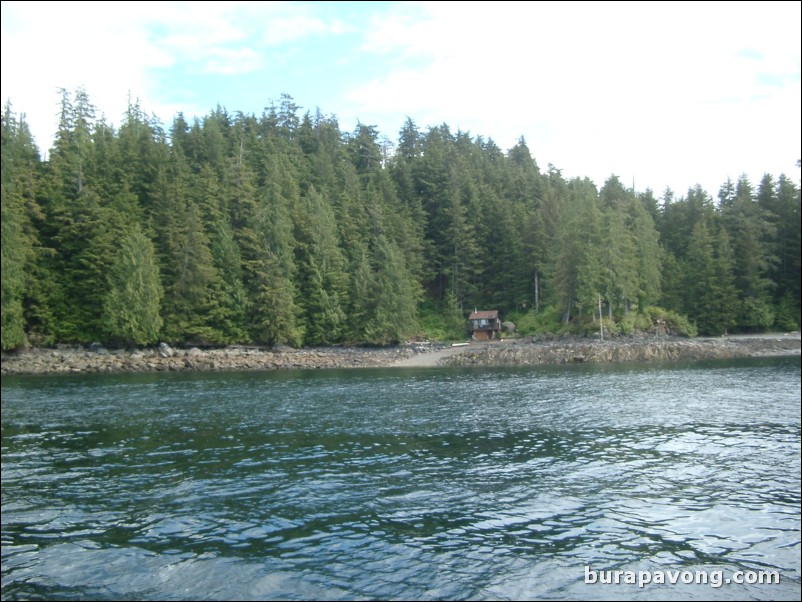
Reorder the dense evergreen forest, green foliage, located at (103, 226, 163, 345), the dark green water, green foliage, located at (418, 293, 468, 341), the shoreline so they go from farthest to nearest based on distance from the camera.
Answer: green foliage, located at (418, 293, 468, 341)
the dense evergreen forest
green foliage, located at (103, 226, 163, 345)
the shoreline
the dark green water

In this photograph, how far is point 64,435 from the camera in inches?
797

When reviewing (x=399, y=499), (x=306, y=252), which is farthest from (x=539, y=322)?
(x=399, y=499)

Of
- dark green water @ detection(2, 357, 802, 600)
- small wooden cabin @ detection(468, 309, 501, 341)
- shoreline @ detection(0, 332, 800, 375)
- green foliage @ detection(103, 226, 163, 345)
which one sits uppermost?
green foliage @ detection(103, 226, 163, 345)

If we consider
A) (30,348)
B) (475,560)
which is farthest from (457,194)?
(475,560)

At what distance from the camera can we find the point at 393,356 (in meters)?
55.8

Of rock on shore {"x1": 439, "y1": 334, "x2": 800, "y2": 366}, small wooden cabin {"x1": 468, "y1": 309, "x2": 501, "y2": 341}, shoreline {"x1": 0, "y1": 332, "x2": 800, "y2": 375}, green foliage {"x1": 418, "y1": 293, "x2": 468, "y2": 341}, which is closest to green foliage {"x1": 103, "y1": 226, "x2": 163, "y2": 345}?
shoreline {"x1": 0, "y1": 332, "x2": 800, "y2": 375}

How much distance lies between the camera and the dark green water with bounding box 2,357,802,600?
891cm

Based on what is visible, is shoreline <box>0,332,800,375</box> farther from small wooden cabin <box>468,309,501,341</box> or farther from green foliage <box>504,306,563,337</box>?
small wooden cabin <box>468,309,501,341</box>

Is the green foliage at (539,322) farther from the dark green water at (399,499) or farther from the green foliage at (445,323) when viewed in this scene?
the dark green water at (399,499)

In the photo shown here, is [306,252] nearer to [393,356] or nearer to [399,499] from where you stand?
[393,356]

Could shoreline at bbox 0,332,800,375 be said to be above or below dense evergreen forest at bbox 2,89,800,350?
below

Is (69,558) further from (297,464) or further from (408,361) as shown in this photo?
(408,361)

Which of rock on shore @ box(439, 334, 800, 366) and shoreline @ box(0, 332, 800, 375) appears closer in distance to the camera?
shoreline @ box(0, 332, 800, 375)

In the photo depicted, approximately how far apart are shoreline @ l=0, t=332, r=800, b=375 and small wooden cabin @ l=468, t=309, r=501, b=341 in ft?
33.3
